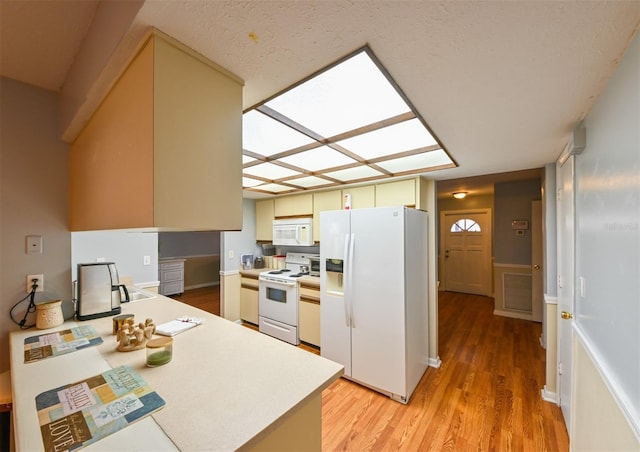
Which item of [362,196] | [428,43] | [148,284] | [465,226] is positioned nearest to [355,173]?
[362,196]

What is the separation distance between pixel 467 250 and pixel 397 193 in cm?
397

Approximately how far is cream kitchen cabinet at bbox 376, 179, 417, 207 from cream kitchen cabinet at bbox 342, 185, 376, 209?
0.20 ft

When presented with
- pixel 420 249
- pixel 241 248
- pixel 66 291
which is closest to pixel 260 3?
pixel 66 291

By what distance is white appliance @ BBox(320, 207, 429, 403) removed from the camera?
87.1 inches

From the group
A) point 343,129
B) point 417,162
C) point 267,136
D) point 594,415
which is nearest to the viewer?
point 594,415

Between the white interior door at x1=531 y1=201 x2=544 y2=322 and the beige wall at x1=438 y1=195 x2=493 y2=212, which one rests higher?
the beige wall at x1=438 y1=195 x2=493 y2=212

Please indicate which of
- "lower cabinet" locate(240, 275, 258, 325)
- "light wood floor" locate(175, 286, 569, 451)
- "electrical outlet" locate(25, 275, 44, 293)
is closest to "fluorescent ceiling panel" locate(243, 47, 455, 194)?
"electrical outlet" locate(25, 275, 44, 293)

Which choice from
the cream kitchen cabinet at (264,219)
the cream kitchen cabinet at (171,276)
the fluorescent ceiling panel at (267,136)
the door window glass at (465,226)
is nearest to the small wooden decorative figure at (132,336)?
the fluorescent ceiling panel at (267,136)

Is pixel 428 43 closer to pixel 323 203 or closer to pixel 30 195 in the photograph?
pixel 30 195

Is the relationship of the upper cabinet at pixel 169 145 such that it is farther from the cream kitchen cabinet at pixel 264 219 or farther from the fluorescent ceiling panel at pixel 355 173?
the cream kitchen cabinet at pixel 264 219

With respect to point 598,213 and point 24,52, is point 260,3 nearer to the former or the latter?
point 24,52

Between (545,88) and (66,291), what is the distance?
2.78 metres

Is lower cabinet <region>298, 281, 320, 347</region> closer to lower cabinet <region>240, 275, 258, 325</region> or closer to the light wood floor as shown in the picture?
the light wood floor

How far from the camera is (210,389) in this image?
36.7 inches
